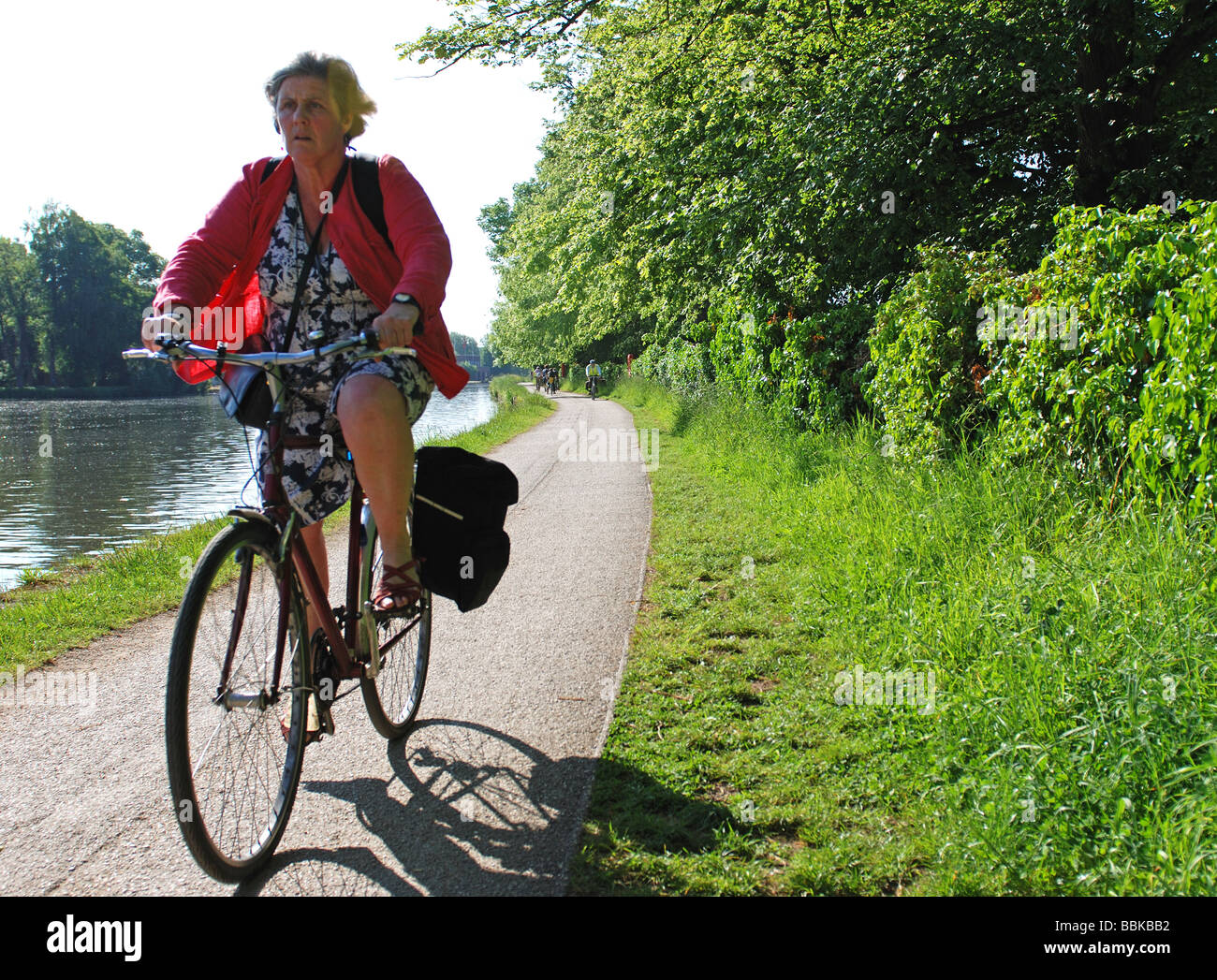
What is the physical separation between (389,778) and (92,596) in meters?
3.64

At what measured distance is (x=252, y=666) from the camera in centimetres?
264

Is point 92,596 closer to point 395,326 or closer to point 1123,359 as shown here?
point 395,326

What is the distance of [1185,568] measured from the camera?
130 inches

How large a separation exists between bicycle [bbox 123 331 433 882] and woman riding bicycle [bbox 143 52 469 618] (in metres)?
0.15

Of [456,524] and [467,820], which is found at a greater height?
[456,524]

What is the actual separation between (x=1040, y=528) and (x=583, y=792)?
9.01ft

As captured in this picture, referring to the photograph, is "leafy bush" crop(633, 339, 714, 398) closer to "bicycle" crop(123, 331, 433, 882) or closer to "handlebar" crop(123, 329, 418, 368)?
"bicycle" crop(123, 331, 433, 882)

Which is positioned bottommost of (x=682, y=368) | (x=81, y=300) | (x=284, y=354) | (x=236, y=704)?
(x=236, y=704)

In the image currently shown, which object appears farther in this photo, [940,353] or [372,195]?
[940,353]

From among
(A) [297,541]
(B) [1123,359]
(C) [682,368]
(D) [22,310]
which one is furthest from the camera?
(D) [22,310]

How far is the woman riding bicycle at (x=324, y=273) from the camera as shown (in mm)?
2820

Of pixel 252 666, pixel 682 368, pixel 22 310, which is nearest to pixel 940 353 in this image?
pixel 252 666

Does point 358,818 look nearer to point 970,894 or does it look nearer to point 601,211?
point 970,894
